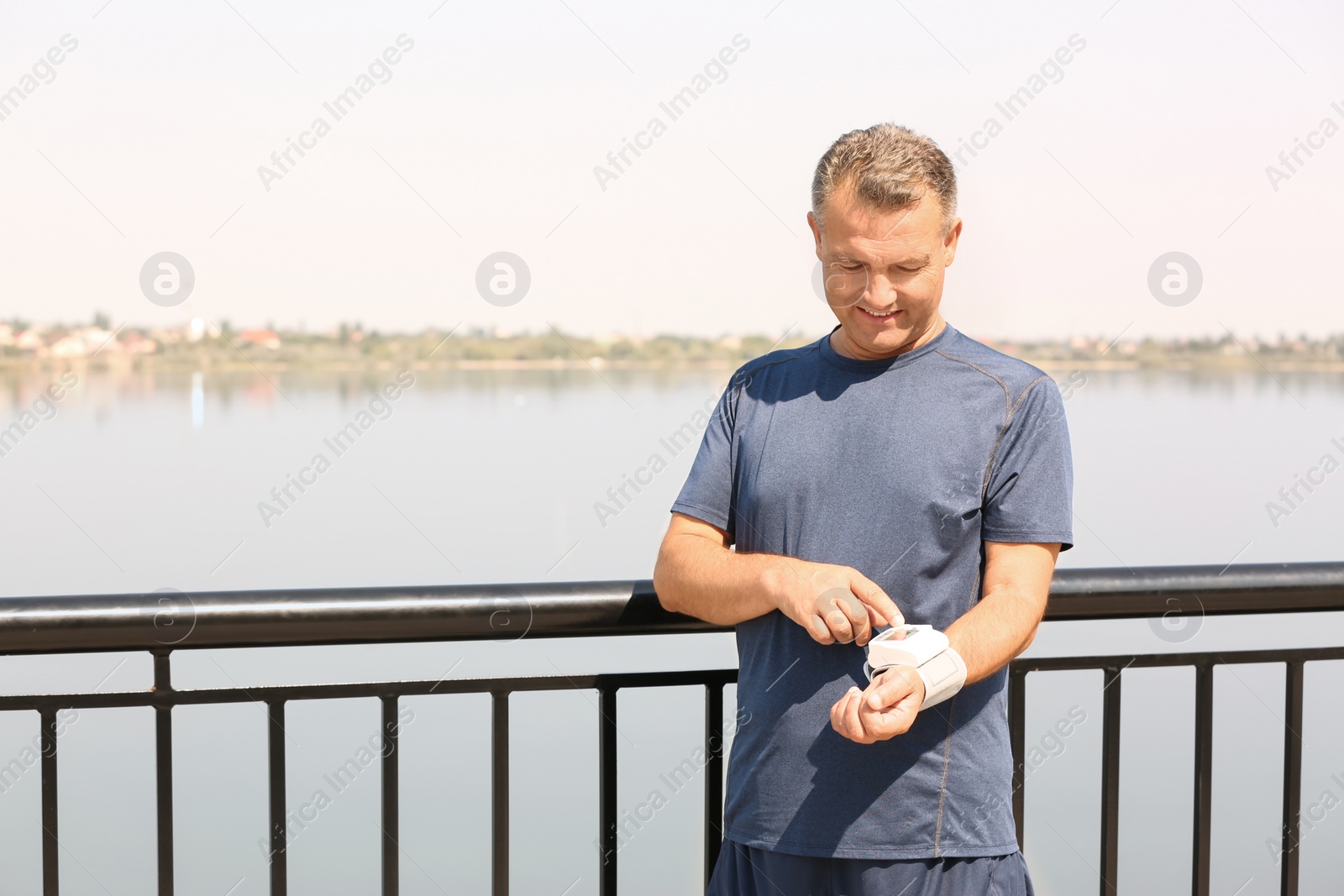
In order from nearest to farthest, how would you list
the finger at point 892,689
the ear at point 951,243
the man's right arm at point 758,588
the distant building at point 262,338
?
the finger at point 892,689, the man's right arm at point 758,588, the ear at point 951,243, the distant building at point 262,338

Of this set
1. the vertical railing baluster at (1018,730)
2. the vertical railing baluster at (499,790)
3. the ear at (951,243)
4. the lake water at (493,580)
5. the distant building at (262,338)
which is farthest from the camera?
the distant building at (262,338)

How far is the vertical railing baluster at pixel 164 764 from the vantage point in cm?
158

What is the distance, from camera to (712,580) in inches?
56.9

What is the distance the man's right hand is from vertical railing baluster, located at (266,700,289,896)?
0.81 metres

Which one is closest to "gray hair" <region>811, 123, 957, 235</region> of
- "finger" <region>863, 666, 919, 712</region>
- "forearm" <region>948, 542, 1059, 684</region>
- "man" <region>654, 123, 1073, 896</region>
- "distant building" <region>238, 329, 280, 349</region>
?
"man" <region>654, 123, 1073, 896</region>

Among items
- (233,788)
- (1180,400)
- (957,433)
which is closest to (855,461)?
(957,433)

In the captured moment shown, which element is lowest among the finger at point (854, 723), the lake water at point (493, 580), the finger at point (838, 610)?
the lake water at point (493, 580)

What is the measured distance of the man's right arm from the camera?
131 centimetres

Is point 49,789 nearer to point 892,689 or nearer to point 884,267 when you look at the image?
point 892,689

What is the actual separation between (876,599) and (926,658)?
11 centimetres

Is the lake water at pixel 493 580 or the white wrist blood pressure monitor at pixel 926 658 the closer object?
the white wrist blood pressure monitor at pixel 926 658

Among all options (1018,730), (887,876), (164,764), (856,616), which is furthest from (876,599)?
(164,764)

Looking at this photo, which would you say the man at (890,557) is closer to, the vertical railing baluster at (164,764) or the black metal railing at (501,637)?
the black metal railing at (501,637)

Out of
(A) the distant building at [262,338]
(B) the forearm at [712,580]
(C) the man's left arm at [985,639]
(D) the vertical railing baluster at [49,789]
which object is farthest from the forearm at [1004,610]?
(A) the distant building at [262,338]
